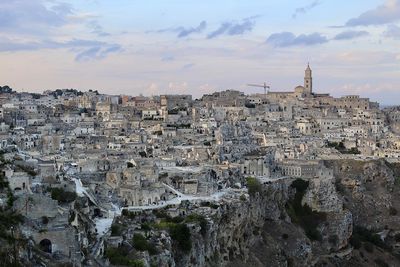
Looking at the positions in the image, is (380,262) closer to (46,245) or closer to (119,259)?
(119,259)

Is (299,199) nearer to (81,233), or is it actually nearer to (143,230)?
(143,230)

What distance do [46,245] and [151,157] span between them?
24.1 meters

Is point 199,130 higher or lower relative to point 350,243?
higher

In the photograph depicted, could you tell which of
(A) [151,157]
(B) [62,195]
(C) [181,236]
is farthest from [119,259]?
(A) [151,157]

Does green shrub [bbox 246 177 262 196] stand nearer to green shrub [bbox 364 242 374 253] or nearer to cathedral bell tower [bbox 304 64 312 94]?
green shrub [bbox 364 242 374 253]

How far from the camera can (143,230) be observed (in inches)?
1118

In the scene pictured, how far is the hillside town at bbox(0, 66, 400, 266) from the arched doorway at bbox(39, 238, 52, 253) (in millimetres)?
32

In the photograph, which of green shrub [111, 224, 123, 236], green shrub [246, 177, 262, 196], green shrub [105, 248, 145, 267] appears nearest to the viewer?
green shrub [105, 248, 145, 267]

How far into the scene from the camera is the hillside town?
24219 mm

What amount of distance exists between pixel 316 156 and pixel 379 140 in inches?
512

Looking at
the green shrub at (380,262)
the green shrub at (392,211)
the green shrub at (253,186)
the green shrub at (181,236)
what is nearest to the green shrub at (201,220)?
the green shrub at (181,236)

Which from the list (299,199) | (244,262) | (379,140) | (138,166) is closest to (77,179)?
(138,166)

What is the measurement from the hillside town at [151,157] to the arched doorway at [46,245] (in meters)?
0.03

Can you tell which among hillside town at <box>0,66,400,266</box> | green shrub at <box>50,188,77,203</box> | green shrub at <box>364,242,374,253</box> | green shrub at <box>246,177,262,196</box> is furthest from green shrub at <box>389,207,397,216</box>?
green shrub at <box>50,188,77,203</box>
